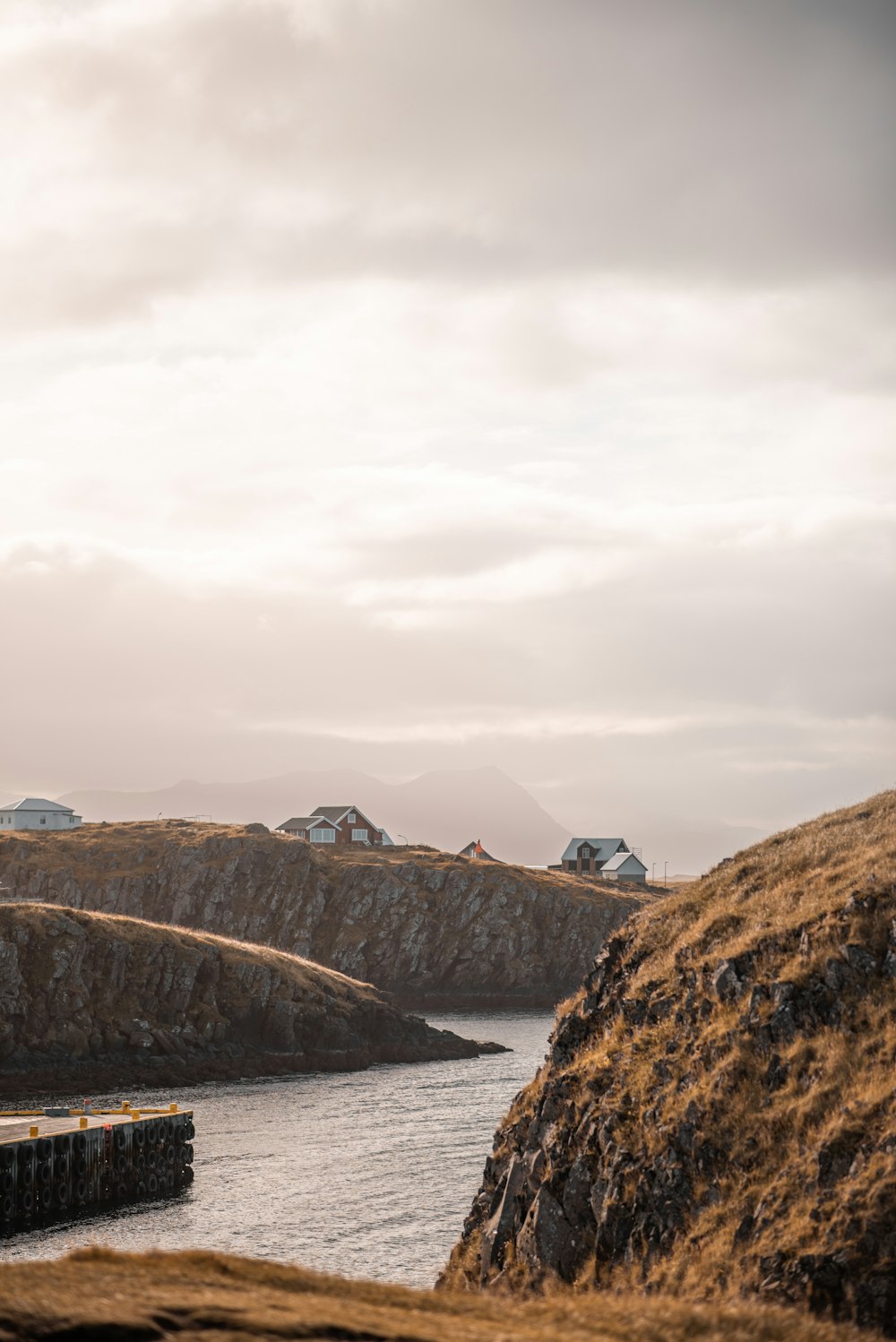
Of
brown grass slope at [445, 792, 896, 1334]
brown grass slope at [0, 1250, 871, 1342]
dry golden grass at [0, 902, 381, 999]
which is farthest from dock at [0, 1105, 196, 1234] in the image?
brown grass slope at [0, 1250, 871, 1342]

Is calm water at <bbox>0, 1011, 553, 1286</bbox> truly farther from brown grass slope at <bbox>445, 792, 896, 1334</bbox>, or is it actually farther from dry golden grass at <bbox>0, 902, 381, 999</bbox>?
dry golden grass at <bbox>0, 902, 381, 999</bbox>

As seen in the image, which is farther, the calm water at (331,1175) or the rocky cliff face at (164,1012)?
the rocky cliff face at (164,1012)

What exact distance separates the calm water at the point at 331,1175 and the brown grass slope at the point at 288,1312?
84.8 ft

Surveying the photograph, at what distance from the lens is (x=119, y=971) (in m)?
132

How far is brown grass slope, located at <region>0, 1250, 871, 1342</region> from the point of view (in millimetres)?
18812

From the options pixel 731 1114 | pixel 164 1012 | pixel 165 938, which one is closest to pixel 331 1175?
pixel 731 1114

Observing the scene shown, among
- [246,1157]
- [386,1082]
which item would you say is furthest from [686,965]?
[386,1082]

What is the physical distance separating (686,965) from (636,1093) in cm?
582

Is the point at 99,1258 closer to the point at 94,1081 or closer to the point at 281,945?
the point at 94,1081

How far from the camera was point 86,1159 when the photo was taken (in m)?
76.1

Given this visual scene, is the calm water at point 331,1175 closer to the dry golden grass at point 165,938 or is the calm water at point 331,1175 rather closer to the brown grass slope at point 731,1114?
the brown grass slope at point 731,1114

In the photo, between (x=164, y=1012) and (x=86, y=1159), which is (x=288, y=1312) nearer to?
(x=86, y=1159)

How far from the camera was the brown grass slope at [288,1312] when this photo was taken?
1881 cm

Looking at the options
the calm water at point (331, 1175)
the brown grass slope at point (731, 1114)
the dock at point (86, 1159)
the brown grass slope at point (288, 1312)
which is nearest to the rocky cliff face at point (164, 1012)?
the calm water at point (331, 1175)
